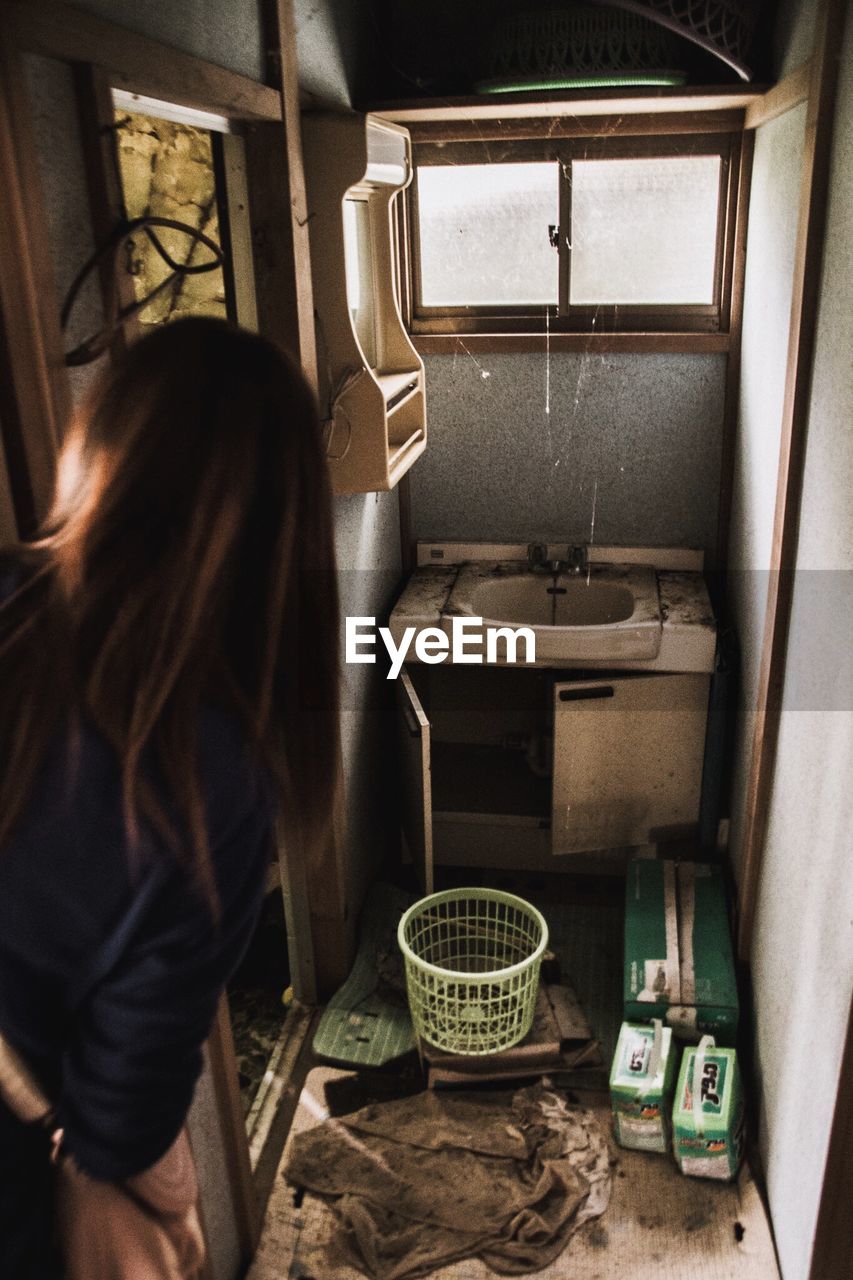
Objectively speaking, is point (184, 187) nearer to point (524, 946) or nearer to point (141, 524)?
point (141, 524)

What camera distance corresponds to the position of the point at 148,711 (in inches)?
29.5

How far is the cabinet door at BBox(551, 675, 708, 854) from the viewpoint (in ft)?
8.65

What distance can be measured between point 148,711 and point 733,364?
2.44 m

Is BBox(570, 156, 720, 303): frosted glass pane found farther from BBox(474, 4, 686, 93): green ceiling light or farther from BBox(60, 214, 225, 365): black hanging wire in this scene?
BBox(60, 214, 225, 365): black hanging wire

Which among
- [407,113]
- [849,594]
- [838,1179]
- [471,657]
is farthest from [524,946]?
[407,113]

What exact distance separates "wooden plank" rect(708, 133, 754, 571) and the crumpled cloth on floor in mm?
1626

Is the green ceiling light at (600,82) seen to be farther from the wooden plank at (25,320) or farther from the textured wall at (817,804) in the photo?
the wooden plank at (25,320)

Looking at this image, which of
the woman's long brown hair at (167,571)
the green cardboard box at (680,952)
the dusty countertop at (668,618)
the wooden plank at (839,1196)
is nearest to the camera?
the woman's long brown hair at (167,571)

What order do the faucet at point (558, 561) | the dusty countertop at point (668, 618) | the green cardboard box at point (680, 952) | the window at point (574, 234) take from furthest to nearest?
the faucet at point (558, 561), the window at point (574, 234), the dusty countertop at point (668, 618), the green cardboard box at point (680, 952)

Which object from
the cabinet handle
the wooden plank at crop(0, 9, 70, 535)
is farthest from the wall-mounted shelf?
the wooden plank at crop(0, 9, 70, 535)

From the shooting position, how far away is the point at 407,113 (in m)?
2.54

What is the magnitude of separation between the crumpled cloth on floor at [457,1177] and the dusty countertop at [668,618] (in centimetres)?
108

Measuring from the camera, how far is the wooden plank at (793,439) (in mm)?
1724

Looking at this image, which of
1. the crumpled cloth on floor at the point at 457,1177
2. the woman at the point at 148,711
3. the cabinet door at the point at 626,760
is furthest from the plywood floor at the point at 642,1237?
the woman at the point at 148,711
